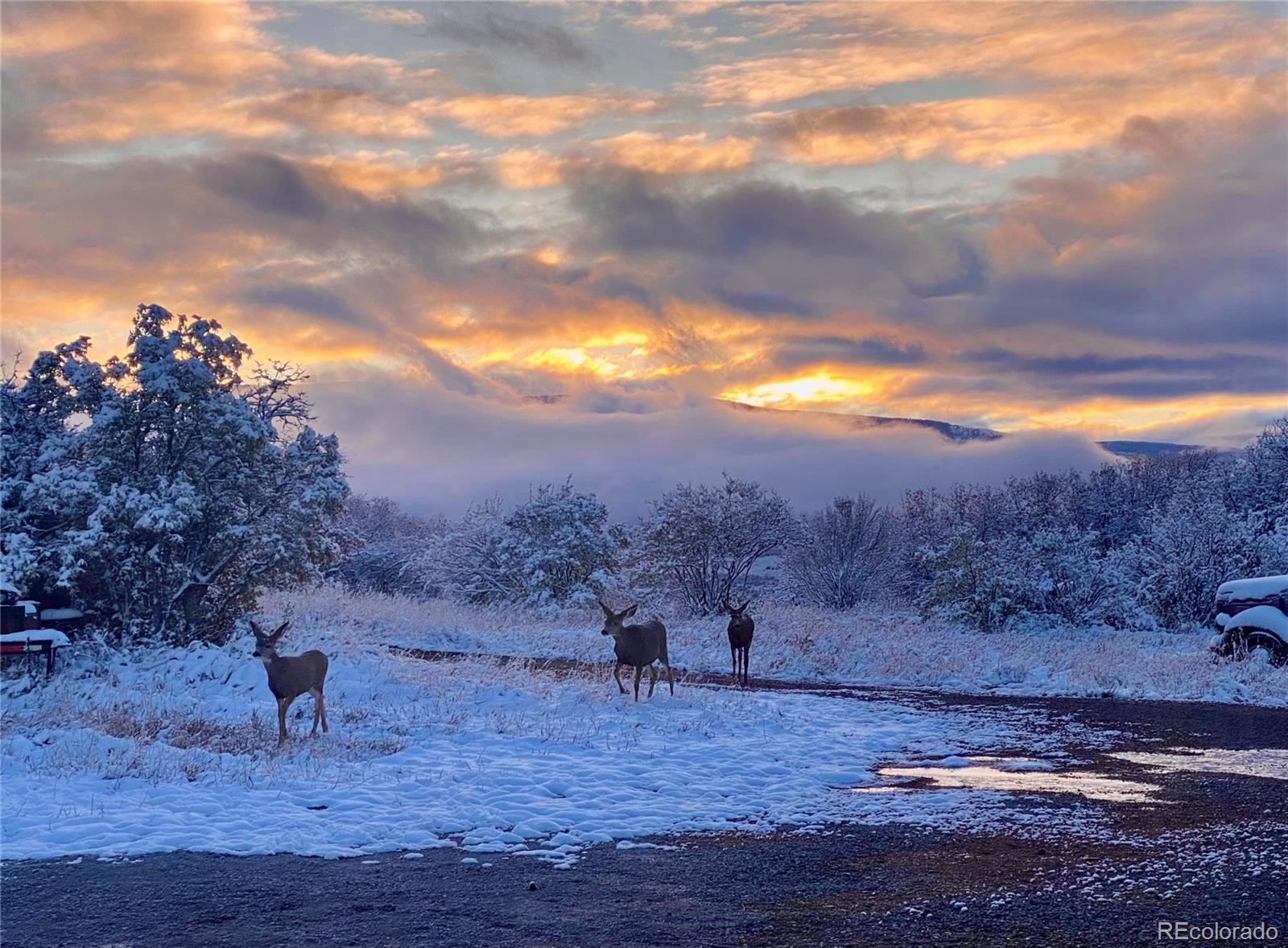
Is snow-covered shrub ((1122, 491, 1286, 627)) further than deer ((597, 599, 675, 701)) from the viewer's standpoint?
Yes

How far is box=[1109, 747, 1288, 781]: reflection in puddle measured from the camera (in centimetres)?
1261

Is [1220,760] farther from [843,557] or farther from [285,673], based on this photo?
[843,557]

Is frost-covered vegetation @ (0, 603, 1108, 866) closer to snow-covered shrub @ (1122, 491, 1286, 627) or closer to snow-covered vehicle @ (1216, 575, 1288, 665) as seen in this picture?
snow-covered vehicle @ (1216, 575, 1288, 665)

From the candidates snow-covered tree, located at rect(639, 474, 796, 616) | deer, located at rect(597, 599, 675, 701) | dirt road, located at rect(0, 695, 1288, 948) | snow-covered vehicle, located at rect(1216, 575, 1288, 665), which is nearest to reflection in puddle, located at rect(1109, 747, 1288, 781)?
Result: dirt road, located at rect(0, 695, 1288, 948)

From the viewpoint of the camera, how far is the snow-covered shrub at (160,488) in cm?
2333

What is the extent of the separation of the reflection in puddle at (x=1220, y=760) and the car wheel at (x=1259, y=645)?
10.2 metres

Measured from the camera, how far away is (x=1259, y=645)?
23.8m

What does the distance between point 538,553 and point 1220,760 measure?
34.9 m

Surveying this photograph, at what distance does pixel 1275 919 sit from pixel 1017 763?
6.58 meters

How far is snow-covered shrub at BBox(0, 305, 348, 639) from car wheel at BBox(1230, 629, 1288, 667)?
19.8m

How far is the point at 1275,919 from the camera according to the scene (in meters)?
6.87

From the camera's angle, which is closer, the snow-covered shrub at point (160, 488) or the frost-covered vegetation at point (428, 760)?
the frost-covered vegetation at point (428, 760)

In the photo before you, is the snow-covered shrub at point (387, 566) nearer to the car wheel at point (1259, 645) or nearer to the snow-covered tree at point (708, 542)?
the snow-covered tree at point (708, 542)

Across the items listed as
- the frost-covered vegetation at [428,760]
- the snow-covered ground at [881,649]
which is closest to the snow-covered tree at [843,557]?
the snow-covered ground at [881,649]
